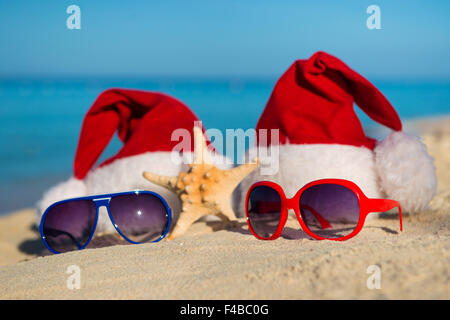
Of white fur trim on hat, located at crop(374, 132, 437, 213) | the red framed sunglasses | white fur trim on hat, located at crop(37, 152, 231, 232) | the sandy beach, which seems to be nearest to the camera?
the sandy beach

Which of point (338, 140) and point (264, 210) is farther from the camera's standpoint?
point (338, 140)

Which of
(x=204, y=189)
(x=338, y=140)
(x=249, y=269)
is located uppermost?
(x=338, y=140)

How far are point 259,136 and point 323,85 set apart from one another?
1.36ft

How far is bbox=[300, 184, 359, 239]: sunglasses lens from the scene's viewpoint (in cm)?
183

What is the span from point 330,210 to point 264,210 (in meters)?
0.27

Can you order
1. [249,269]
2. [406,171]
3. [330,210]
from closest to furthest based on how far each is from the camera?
[249,269] < [330,210] < [406,171]

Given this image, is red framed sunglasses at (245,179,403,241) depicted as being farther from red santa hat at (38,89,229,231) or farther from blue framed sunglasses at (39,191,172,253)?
red santa hat at (38,89,229,231)

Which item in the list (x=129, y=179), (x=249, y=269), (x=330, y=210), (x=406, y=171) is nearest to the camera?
(x=249, y=269)

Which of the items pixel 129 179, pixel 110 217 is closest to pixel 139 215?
pixel 110 217

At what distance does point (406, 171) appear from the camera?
6.86 ft

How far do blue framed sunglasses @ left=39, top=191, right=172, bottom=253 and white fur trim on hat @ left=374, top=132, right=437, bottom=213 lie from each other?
1.06 m

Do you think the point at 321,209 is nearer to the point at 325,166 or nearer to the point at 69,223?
the point at 325,166

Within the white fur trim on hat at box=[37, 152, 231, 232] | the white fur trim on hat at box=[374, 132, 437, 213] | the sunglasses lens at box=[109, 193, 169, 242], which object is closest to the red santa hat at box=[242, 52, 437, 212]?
the white fur trim on hat at box=[374, 132, 437, 213]
